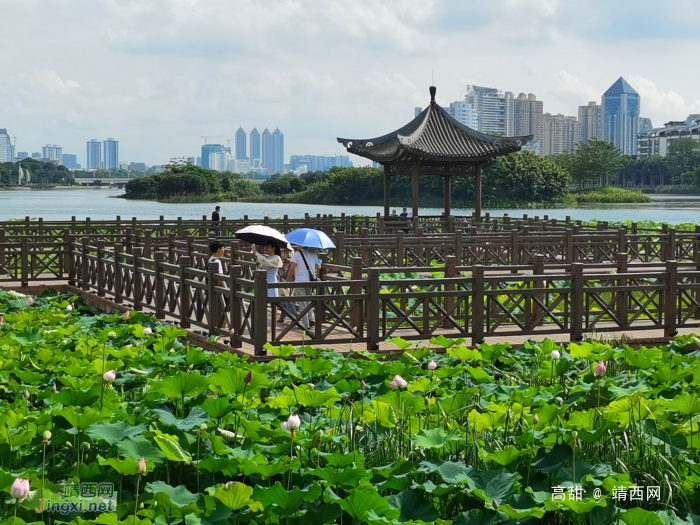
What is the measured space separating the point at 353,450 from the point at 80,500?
1497 mm

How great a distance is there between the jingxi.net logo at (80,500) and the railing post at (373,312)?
553cm

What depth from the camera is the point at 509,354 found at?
27.5 feet

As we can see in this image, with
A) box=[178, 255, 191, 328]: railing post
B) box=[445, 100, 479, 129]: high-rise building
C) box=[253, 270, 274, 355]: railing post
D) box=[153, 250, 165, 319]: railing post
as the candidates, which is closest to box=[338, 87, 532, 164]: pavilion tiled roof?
box=[153, 250, 165, 319]: railing post

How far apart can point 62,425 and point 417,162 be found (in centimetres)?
2362

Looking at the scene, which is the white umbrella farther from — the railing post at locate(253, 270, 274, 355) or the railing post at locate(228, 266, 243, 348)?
the railing post at locate(253, 270, 274, 355)

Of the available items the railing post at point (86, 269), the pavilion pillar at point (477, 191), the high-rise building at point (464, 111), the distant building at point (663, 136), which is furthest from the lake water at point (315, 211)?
the high-rise building at point (464, 111)

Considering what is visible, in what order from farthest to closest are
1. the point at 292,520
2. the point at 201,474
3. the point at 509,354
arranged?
1. the point at 509,354
2. the point at 201,474
3. the point at 292,520

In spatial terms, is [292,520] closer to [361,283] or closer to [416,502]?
[416,502]

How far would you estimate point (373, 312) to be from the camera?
9812 millimetres

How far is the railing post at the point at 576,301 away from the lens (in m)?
10.6

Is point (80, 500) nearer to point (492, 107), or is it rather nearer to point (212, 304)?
point (212, 304)

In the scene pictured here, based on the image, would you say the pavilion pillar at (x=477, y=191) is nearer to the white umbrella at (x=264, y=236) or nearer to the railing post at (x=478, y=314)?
the white umbrella at (x=264, y=236)

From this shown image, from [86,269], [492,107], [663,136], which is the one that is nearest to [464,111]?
[492,107]

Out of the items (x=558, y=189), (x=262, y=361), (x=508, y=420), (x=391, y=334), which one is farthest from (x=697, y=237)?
(x=558, y=189)
